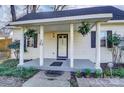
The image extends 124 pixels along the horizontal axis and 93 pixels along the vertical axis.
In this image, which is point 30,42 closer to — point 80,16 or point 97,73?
point 80,16

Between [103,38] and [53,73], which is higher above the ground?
[103,38]

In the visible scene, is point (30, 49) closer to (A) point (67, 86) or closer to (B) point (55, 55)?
(B) point (55, 55)

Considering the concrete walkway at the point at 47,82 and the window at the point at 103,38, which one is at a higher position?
the window at the point at 103,38

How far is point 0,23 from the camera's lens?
1110 inches

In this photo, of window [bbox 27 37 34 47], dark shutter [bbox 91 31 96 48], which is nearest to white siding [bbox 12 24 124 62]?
dark shutter [bbox 91 31 96 48]

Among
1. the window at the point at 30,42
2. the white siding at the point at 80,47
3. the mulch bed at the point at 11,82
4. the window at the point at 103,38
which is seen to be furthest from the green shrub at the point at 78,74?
the window at the point at 30,42

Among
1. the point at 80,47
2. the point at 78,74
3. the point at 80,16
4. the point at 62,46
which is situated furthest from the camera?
the point at 62,46

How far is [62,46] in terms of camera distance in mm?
14625

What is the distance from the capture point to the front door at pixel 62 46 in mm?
14562

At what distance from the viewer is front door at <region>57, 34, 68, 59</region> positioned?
14562mm

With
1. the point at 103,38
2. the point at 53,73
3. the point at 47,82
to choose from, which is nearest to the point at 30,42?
the point at 103,38

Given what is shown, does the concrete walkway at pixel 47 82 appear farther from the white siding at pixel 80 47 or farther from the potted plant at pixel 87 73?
the white siding at pixel 80 47
